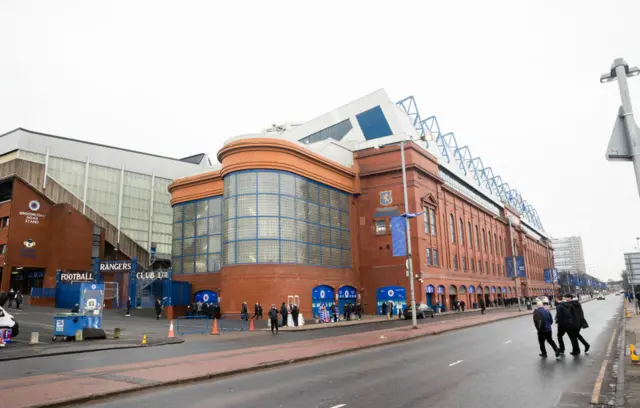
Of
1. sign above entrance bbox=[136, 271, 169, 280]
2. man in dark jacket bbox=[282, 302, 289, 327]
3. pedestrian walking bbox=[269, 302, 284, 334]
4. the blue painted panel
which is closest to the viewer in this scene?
pedestrian walking bbox=[269, 302, 284, 334]

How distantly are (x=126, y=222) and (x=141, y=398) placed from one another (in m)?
66.3

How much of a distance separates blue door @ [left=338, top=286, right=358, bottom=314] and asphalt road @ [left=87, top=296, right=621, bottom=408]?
33.0 meters

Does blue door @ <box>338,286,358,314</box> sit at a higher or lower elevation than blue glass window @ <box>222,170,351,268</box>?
lower

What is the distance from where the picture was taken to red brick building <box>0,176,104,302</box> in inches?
2093

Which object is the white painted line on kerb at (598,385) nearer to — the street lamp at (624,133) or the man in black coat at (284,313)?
the street lamp at (624,133)

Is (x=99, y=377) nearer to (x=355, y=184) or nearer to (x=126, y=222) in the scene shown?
(x=355, y=184)

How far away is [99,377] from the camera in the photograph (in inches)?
471

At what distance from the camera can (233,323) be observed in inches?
1464

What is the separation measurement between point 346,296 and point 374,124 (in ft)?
81.1

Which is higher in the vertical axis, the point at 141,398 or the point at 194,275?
the point at 194,275

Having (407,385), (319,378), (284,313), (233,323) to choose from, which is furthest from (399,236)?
(407,385)

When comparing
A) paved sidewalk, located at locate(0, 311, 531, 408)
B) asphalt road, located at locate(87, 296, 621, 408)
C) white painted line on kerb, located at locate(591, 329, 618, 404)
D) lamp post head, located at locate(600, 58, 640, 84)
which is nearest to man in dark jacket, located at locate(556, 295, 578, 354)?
asphalt road, located at locate(87, 296, 621, 408)

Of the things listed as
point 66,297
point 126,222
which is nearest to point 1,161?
point 126,222

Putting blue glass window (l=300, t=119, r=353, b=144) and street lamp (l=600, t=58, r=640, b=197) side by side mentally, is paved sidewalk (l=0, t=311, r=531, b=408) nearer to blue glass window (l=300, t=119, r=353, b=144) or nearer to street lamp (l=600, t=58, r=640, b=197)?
street lamp (l=600, t=58, r=640, b=197)
